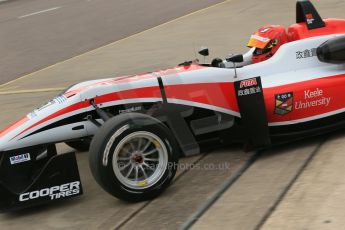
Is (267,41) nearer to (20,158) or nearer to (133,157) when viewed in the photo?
(133,157)

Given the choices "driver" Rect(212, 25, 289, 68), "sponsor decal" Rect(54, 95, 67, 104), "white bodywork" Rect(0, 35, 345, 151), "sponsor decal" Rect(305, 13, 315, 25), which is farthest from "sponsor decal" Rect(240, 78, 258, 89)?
"sponsor decal" Rect(54, 95, 67, 104)

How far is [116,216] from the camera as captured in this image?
4438mm

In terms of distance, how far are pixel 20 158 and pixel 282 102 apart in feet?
7.91

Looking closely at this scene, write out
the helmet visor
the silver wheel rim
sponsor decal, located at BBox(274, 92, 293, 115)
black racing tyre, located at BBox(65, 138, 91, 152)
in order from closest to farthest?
the silver wheel rim → sponsor decal, located at BBox(274, 92, 293, 115) → the helmet visor → black racing tyre, located at BBox(65, 138, 91, 152)

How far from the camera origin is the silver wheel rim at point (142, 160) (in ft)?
15.1

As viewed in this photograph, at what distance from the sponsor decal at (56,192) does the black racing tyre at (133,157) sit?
0.34 m

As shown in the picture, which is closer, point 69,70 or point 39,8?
point 69,70

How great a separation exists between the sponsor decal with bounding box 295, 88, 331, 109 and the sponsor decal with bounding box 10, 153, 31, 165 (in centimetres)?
248

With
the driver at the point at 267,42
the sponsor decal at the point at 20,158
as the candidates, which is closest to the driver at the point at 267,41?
the driver at the point at 267,42

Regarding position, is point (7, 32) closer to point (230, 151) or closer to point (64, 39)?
point (64, 39)

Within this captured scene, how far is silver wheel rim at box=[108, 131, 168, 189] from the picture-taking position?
15.1ft

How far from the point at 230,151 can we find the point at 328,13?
8.75 meters

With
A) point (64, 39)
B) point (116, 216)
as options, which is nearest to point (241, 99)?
point (116, 216)

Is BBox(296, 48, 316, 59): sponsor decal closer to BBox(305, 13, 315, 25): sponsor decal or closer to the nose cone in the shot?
BBox(305, 13, 315, 25): sponsor decal
